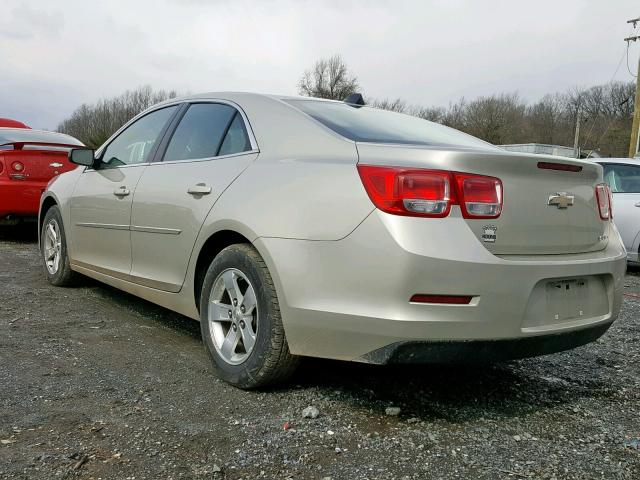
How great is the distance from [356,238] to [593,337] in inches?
50.7

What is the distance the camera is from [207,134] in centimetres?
352

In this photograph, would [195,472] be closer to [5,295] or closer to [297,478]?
[297,478]

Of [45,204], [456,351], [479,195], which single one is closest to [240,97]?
[479,195]

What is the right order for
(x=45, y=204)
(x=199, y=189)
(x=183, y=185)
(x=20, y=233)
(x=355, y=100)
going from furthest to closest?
(x=20, y=233) → (x=45, y=204) → (x=355, y=100) → (x=183, y=185) → (x=199, y=189)

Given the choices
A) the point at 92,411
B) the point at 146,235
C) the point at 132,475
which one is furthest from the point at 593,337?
the point at 146,235

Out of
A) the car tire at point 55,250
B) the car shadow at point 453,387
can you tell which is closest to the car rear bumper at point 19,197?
the car tire at point 55,250

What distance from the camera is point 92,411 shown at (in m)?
2.60

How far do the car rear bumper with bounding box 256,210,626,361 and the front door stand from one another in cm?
172

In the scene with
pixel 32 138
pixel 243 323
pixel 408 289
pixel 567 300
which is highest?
pixel 32 138

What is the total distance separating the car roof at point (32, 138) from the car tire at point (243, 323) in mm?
5673

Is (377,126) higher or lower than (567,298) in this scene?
higher

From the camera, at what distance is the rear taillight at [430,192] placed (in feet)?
7.72

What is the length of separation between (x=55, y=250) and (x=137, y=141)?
155 centimetres

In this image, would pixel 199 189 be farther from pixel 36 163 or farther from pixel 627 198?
pixel 627 198
